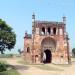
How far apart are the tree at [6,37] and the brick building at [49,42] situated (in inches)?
617

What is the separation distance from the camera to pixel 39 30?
57000 millimetres

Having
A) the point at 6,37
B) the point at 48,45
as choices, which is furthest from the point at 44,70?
the point at 48,45

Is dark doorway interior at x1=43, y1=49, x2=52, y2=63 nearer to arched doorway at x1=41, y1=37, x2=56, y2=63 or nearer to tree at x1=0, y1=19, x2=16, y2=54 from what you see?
arched doorway at x1=41, y1=37, x2=56, y2=63

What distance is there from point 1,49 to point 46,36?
57.5 ft

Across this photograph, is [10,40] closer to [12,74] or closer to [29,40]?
Answer: [12,74]

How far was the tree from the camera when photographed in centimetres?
3972

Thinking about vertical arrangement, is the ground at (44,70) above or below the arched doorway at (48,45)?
below

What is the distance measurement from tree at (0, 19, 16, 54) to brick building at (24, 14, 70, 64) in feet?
51.4

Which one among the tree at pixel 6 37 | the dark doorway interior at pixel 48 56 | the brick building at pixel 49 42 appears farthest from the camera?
the dark doorway interior at pixel 48 56

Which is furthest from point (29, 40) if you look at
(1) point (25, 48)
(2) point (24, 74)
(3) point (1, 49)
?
(2) point (24, 74)

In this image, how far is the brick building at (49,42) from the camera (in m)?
56.9

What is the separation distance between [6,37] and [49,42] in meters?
19.7

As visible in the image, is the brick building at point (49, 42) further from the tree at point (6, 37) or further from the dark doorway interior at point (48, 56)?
the tree at point (6, 37)

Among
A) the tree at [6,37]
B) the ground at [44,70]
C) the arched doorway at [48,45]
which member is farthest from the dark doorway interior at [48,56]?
the tree at [6,37]
